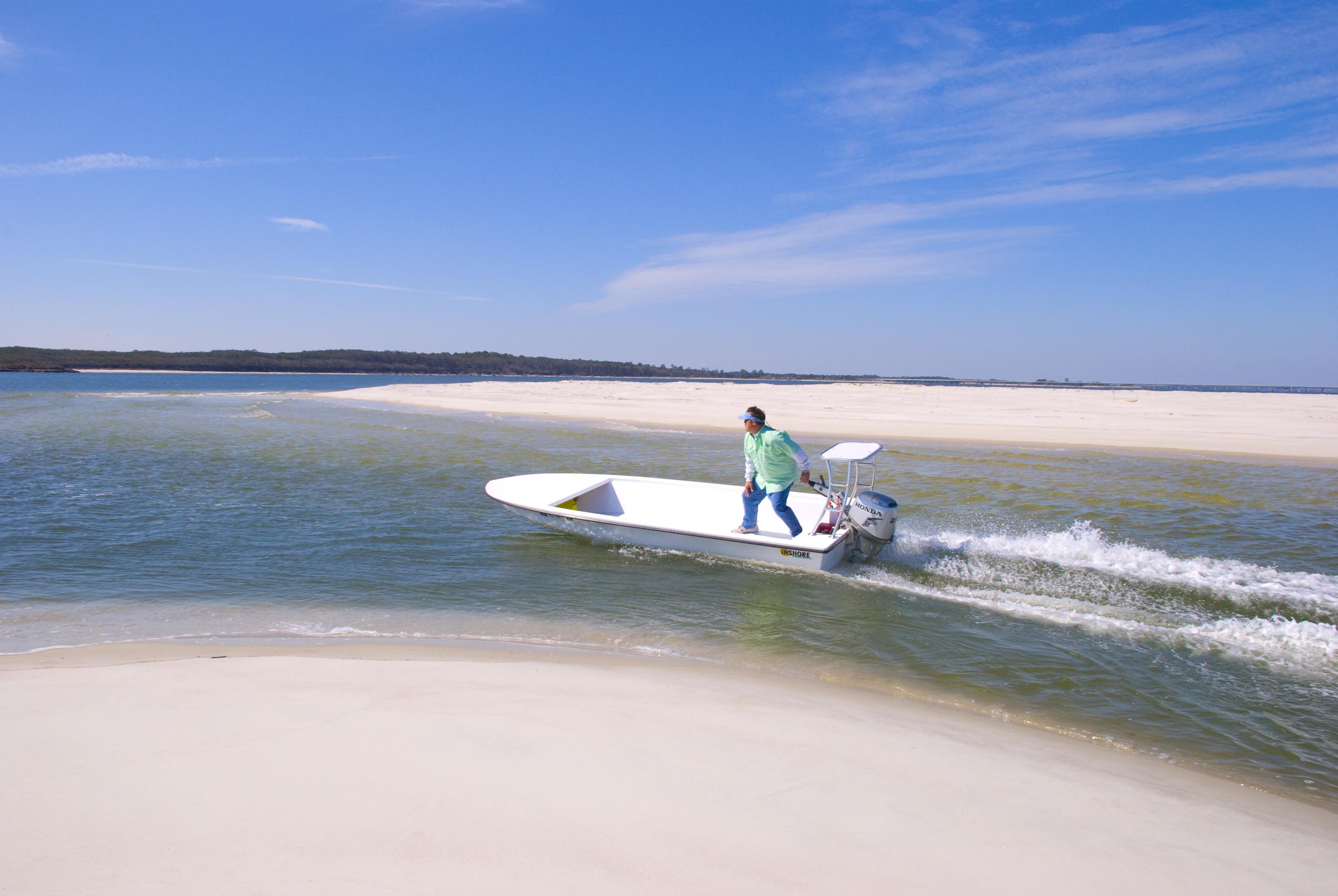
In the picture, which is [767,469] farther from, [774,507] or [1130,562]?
[1130,562]

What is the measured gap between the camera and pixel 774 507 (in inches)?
404

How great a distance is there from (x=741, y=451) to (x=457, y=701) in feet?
61.5

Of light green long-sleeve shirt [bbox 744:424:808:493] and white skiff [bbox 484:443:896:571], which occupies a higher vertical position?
light green long-sleeve shirt [bbox 744:424:808:493]

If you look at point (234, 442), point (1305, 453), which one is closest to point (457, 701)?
point (234, 442)

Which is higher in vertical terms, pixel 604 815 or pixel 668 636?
pixel 604 815

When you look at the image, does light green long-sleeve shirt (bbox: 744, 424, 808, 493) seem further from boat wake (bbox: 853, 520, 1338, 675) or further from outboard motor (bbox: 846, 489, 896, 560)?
boat wake (bbox: 853, 520, 1338, 675)

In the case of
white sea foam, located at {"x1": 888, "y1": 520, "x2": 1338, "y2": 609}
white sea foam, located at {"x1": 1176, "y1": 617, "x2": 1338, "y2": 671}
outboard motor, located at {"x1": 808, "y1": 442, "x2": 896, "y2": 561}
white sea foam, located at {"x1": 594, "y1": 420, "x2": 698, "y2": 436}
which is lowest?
white sea foam, located at {"x1": 1176, "y1": 617, "x2": 1338, "y2": 671}

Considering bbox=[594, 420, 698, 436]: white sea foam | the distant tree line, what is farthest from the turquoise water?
the distant tree line

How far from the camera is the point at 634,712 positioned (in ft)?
16.3

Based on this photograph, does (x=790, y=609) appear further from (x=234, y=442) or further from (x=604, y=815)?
(x=234, y=442)

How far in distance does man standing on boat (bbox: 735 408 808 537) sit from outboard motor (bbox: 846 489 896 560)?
0.82 meters

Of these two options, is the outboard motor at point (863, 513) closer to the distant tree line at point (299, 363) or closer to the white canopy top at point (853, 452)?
the white canopy top at point (853, 452)

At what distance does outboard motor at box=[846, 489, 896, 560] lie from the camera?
389 inches

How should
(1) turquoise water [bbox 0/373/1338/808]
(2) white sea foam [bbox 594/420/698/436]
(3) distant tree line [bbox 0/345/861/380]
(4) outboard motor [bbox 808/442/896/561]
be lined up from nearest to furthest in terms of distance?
(1) turquoise water [bbox 0/373/1338/808]
(4) outboard motor [bbox 808/442/896/561]
(2) white sea foam [bbox 594/420/698/436]
(3) distant tree line [bbox 0/345/861/380]
